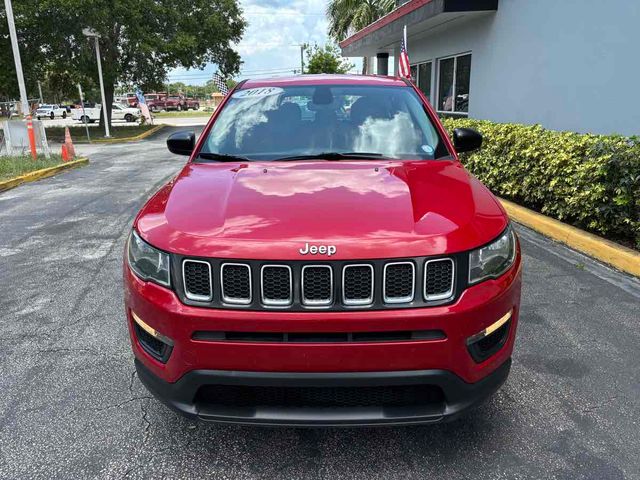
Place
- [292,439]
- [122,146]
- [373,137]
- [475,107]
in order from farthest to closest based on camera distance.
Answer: [122,146] < [475,107] < [373,137] < [292,439]

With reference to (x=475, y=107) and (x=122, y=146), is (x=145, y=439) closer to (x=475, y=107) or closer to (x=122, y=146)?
(x=475, y=107)

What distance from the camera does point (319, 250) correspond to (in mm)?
2070

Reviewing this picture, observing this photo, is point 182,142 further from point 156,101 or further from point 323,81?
point 156,101

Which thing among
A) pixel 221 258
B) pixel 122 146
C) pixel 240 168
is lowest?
pixel 122 146

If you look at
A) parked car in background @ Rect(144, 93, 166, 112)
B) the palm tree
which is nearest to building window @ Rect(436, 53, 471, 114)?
the palm tree

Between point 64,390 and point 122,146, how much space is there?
62.4 feet

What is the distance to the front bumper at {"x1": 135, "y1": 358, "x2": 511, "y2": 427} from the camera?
2.06m

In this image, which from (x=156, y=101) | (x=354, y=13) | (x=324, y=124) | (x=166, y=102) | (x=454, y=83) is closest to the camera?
(x=324, y=124)

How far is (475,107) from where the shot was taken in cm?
1220

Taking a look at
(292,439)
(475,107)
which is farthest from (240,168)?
(475,107)

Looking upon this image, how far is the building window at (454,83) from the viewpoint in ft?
42.4

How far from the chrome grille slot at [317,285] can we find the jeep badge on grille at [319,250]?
0.05 metres

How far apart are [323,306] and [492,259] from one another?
2.57ft

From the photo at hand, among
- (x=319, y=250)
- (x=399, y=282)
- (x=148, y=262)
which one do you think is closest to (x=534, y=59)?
(x=399, y=282)
